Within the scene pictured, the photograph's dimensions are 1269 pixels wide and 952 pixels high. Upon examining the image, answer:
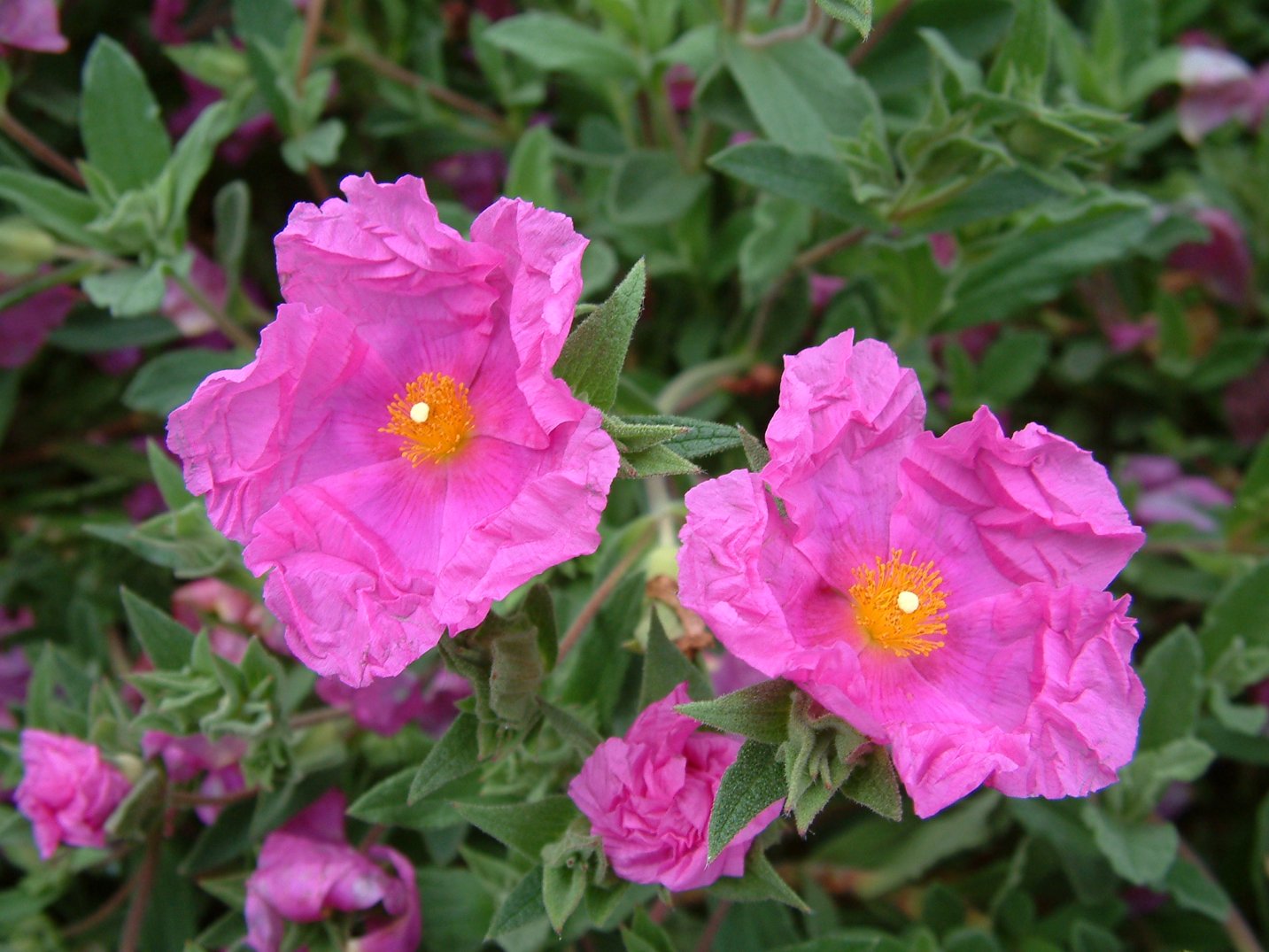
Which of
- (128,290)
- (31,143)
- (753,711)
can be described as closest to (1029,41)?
(753,711)

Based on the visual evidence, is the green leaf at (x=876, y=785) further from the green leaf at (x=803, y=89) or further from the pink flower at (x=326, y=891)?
the green leaf at (x=803, y=89)

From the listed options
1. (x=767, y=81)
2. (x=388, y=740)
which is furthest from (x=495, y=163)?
(x=388, y=740)

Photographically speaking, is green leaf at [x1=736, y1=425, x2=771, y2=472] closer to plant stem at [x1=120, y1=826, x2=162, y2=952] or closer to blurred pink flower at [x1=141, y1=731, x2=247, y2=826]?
blurred pink flower at [x1=141, y1=731, x2=247, y2=826]

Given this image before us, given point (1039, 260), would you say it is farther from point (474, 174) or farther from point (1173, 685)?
point (474, 174)

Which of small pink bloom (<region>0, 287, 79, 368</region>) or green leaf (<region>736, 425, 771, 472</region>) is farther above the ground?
green leaf (<region>736, 425, 771, 472</region>)

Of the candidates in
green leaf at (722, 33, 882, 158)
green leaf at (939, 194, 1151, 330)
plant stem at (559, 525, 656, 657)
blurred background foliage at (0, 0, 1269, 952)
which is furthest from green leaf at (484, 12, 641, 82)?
plant stem at (559, 525, 656, 657)
